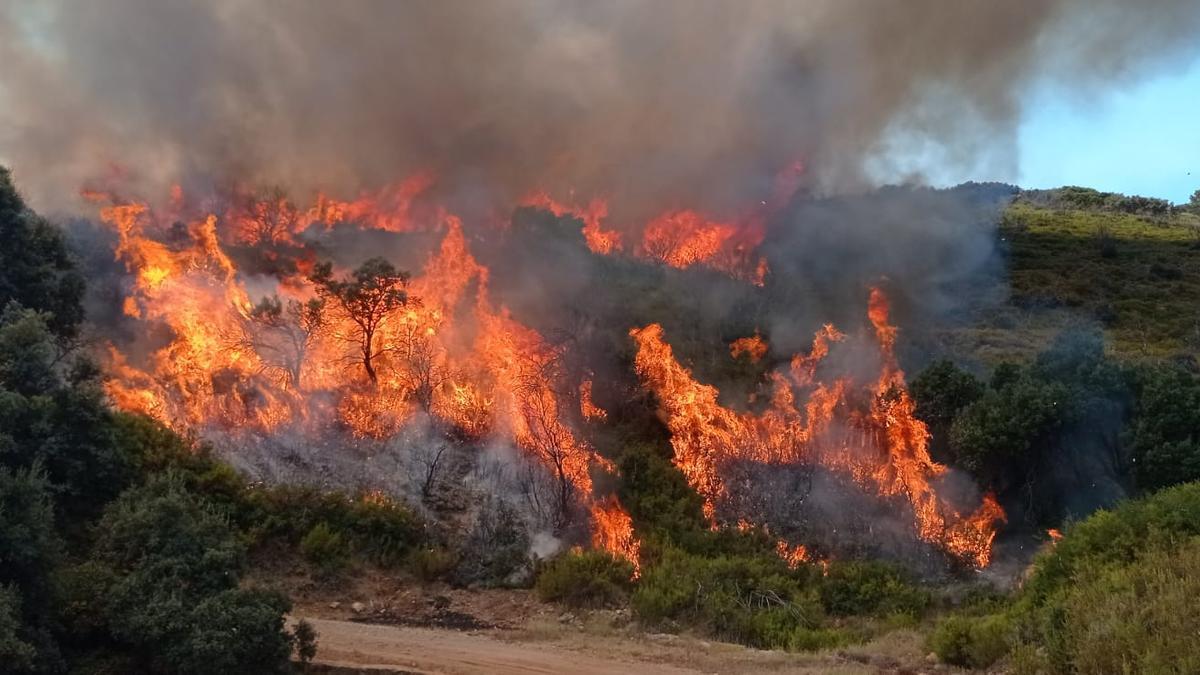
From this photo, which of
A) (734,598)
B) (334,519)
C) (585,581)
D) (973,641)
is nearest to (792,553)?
(734,598)

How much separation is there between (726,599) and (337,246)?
780 inches

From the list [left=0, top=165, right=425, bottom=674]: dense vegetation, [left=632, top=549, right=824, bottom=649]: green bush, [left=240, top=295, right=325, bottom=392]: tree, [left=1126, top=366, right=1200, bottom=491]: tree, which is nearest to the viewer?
[left=0, top=165, right=425, bottom=674]: dense vegetation

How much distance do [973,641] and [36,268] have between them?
22.7m

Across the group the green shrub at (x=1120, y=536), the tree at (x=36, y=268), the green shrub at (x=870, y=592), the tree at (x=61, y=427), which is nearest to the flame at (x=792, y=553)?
the green shrub at (x=870, y=592)

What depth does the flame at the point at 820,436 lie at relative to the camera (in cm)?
2089

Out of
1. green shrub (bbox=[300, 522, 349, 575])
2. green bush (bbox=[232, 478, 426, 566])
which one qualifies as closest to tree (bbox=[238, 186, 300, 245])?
green bush (bbox=[232, 478, 426, 566])

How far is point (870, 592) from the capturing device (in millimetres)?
18062

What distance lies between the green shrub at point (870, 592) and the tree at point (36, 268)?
64.1 ft

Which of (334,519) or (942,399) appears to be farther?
(942,399)

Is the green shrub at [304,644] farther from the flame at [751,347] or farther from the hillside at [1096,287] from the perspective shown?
the hillside at [1096,287]

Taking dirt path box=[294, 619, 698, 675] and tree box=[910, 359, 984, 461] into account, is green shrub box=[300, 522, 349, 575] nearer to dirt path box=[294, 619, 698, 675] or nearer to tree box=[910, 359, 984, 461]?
dirt path box=[294, 619, 698, 675]

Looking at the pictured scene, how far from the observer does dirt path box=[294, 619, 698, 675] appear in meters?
13.5

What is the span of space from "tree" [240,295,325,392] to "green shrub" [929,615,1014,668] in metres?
16.9

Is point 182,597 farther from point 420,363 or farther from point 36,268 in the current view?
point 36,268
